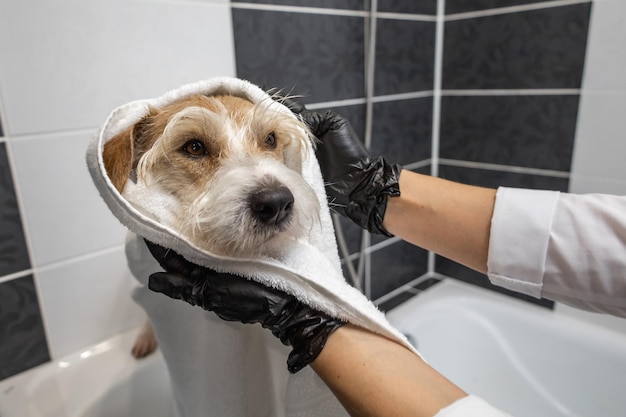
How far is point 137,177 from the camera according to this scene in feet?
2.35

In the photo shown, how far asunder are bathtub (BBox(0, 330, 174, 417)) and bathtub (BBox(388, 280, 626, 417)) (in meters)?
0.80

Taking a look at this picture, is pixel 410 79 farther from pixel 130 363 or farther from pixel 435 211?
pixel 130 363

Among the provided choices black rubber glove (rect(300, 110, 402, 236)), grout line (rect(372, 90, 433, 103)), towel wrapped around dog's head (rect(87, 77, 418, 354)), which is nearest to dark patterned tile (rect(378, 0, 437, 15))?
grout line (rect(372, 90, 433, 103))

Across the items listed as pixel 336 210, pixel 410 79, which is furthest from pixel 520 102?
pixel 336 210

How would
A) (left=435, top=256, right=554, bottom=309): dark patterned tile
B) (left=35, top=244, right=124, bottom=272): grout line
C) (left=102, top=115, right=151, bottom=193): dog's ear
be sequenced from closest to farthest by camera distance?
(left=102, top=115, right=151, bottom=193): dog's ear
(left=35, top=244, right=124, bottom=272): grout line
(left=435, top=256, right=554, bottom=309): dark patterned tile

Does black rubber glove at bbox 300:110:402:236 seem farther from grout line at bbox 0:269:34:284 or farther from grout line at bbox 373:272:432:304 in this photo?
grout line at bbox 373:272:432:304

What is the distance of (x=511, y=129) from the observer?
150cm

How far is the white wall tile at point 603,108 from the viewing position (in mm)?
1239

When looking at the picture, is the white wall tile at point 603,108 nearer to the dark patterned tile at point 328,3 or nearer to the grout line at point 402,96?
the grout line at point 402,96

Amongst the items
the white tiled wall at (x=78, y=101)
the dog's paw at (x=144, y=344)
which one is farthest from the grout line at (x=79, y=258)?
the dog's paw at (x=144, y=344)

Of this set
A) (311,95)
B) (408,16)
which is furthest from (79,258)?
(408,16)

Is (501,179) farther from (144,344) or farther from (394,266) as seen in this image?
(144,344)

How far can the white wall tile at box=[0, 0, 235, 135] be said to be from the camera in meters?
0.81

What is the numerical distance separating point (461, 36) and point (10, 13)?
131 cm
